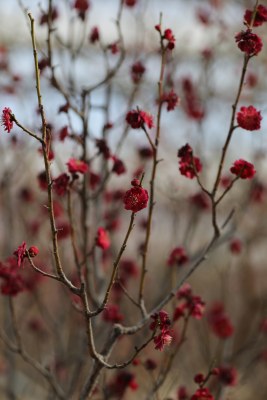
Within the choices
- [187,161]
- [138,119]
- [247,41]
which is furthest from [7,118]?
[247,41]

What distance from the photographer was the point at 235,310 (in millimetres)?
9062

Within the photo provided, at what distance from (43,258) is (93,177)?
2005mm

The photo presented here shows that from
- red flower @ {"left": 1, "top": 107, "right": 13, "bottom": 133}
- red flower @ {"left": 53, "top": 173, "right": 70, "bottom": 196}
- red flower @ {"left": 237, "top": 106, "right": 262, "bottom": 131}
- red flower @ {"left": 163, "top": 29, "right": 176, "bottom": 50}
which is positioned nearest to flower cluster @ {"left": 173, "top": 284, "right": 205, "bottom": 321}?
red flower @ {"left": 53, "top": 173, "right": 70, "bottom": 196}

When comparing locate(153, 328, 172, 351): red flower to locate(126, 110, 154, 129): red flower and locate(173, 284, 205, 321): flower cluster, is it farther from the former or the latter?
locate(126, 110, 154, 129): red flower

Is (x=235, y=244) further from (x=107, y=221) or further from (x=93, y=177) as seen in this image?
(x=93, y=177)

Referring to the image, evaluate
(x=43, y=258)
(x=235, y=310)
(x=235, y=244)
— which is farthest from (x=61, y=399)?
(x=235, y=310)

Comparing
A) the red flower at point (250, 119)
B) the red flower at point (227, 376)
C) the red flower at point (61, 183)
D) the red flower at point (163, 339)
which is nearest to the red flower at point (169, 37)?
the red flower at point (250, 119)

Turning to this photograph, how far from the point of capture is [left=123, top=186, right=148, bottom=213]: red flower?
161cm

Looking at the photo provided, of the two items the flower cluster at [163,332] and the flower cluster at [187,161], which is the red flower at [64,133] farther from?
the flower cluster at [163,332]

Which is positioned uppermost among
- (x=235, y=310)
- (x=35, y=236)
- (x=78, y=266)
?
(x=235, y=310)

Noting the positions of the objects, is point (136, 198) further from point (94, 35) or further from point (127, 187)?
point (127, 187)

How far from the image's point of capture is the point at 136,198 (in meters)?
1.61

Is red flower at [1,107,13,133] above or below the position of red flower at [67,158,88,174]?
below

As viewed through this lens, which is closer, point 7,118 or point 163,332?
point 7,118
